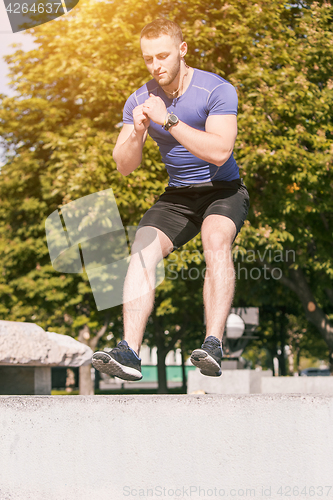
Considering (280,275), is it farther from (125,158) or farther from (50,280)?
(125,158)

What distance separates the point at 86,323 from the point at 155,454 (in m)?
16.3

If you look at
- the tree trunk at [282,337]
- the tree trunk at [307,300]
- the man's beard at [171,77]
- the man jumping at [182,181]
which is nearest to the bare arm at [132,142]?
the man jumping at [182,181]

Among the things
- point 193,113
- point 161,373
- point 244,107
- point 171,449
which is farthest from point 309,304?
point 171,449

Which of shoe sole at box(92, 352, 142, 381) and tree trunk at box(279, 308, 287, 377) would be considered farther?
tree trunk at box(279, 308, 287, 377)

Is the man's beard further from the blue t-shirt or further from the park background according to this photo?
the park background

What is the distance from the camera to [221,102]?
3.04 meters

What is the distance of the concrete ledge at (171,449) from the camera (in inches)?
84.6

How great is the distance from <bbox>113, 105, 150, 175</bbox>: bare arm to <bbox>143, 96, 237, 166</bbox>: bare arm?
0.08m

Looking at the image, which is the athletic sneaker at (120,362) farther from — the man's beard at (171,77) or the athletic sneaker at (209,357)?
the man's beard at (171,77)

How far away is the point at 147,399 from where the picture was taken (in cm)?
222

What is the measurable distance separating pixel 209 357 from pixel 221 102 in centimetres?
140

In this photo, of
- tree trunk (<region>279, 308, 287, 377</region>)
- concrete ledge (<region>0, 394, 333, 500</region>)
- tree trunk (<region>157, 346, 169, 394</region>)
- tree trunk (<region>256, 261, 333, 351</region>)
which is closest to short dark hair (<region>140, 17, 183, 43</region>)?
concrete ledge (<region>0, 394, 333, 500</region>)

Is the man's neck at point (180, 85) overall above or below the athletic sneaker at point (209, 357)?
above

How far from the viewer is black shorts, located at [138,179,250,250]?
330 centimetres
